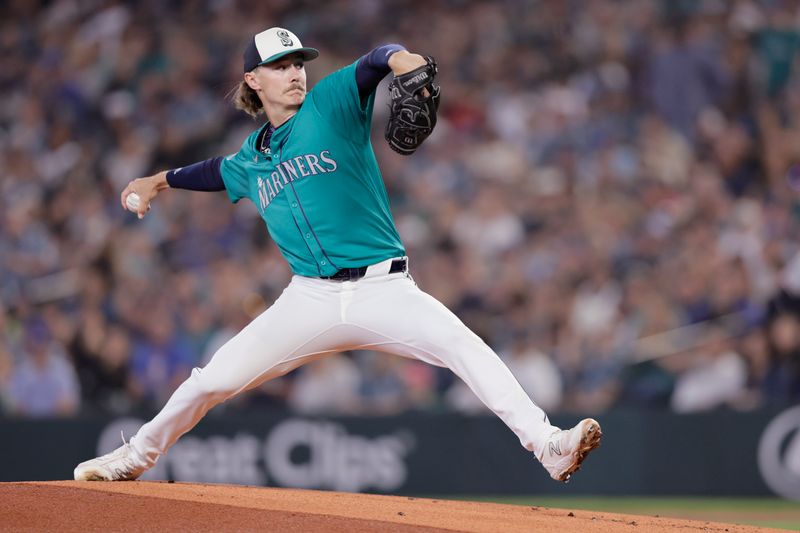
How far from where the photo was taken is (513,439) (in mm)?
10062

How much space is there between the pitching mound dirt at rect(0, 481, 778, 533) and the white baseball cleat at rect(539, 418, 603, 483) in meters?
0.29

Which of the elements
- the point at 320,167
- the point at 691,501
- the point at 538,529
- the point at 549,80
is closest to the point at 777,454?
the point at 691,501

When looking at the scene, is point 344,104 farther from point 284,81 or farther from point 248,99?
point 248,99

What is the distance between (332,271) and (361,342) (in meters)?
0.34

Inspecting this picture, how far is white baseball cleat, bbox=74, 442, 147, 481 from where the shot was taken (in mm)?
5719

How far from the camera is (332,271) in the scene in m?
5.20

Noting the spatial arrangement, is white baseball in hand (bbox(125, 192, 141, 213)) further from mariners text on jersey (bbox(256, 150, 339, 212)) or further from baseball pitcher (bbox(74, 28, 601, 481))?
mariners text on jersey (bbox(256, 150, 339, 212))

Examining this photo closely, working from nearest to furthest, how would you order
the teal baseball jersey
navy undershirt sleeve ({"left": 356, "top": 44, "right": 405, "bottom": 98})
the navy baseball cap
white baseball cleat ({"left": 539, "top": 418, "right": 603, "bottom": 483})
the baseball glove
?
the baseball glove
navy undershirt sleeve ({"left": 356, "top": 44, "right": 405, "bottom": 98})
white baseball cleat ({"left": 539, "top": 418, "right": 603, "bottom": 483})
the teal baseball jersey
the navy baseball cap

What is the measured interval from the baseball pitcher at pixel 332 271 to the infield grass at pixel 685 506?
15.7 feet

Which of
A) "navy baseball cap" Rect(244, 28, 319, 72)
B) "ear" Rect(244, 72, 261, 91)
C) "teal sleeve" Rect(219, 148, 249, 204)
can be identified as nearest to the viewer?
"navy baseball cap" Rect(244, 28, 319, 72)

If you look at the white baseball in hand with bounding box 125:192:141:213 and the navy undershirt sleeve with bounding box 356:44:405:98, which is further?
the white baseball in hand with bounding box 125:192:141:213

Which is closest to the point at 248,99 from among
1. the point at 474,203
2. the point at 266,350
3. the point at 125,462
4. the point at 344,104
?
the point at 344,104

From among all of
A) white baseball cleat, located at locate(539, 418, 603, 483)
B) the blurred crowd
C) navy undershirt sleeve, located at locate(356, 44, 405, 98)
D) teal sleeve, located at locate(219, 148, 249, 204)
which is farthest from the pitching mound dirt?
the blurred crowd

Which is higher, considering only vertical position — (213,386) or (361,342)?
(361,342)
